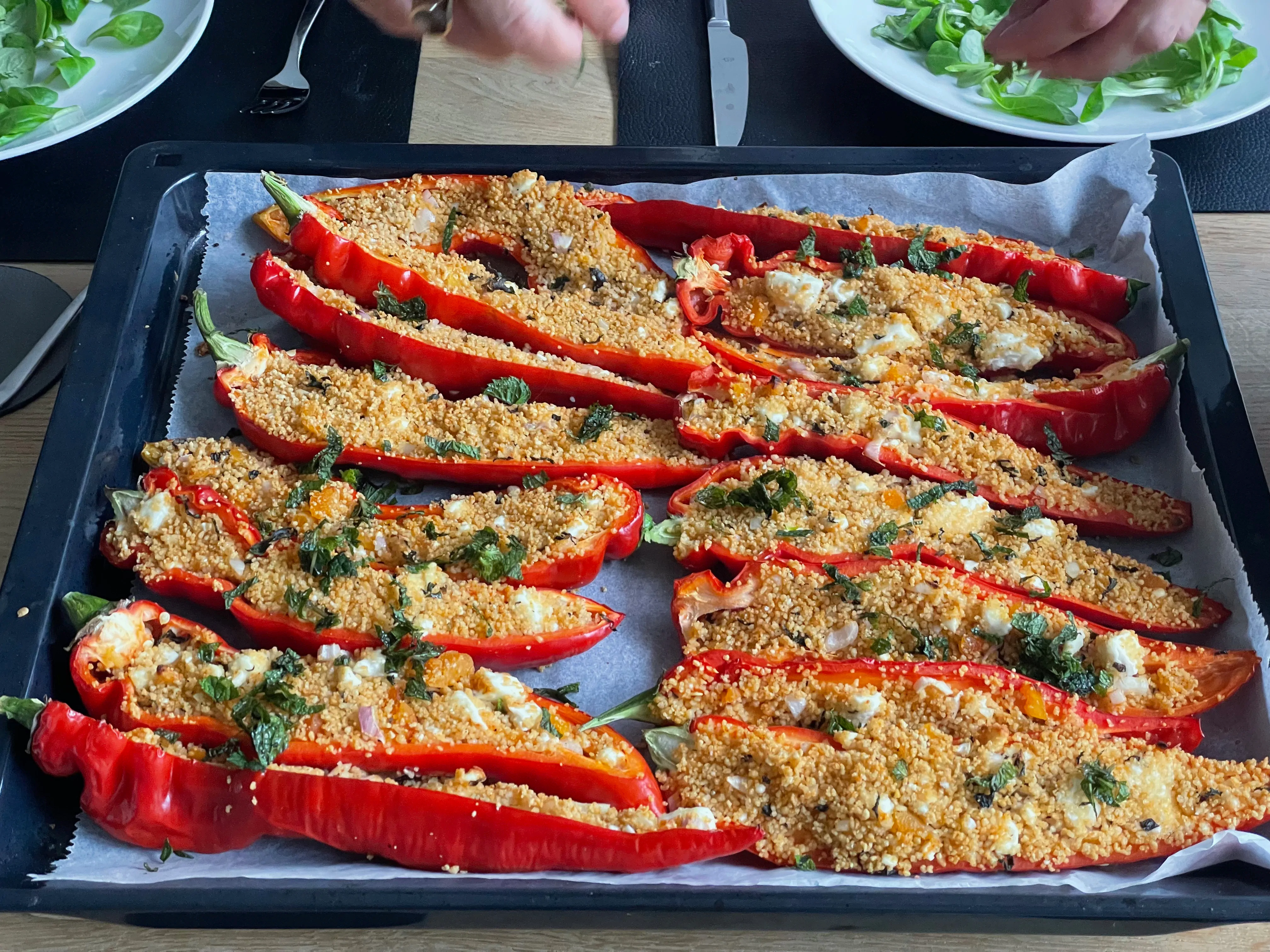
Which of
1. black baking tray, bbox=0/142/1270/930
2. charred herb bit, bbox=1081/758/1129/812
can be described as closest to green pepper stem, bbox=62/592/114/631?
black baking tray, bbox=0/142/1270/930

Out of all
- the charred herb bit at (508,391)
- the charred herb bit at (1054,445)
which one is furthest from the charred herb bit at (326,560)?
the charred herb bit at (1054,445)

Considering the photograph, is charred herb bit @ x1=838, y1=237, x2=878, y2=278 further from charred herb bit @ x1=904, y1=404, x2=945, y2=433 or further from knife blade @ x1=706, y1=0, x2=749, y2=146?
knife blade @ x1=706, y1=0, x2=749, y2=146

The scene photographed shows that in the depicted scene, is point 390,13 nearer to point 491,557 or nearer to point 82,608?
point 491,557

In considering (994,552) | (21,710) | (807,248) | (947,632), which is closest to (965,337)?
Result: (807,248)

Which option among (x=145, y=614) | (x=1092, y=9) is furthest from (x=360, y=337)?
(x=1092, y=9)

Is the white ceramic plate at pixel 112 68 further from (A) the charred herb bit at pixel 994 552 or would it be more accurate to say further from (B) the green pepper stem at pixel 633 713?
(A) the charred herb bit at pixel 994 552

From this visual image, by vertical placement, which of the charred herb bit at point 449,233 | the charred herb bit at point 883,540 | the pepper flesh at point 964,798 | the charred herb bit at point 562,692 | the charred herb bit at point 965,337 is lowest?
the charred herb bit at point 562,692

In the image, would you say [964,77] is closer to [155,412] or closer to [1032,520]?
[1032,520]
